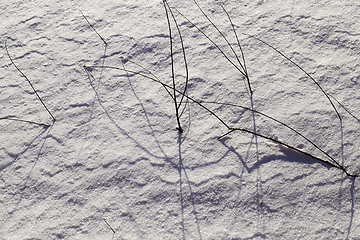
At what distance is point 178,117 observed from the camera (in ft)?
4.88

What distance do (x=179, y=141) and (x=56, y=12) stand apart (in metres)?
1.42

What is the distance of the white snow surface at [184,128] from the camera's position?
1.24m

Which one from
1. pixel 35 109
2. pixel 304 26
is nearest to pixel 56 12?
pixel 35 109

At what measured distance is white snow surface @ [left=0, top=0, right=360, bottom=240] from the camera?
48.9 inches

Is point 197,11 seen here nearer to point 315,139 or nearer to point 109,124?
point 109,124

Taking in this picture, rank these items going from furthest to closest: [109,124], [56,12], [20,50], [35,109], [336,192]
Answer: [56,12] → [20,50] → [35,109] → [109,124] → [336,192]

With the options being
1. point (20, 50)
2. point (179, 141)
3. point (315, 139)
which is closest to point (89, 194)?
point (179, 141)

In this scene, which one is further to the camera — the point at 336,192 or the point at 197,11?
the point at 197,11

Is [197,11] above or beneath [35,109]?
above

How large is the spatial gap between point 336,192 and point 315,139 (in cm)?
25

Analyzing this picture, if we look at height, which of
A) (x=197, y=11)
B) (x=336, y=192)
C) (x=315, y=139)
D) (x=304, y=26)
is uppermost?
(x=197, y=11)

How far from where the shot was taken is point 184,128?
1512 mm

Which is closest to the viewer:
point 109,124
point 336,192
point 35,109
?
point 336,192

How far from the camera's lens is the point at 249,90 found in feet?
5.23
